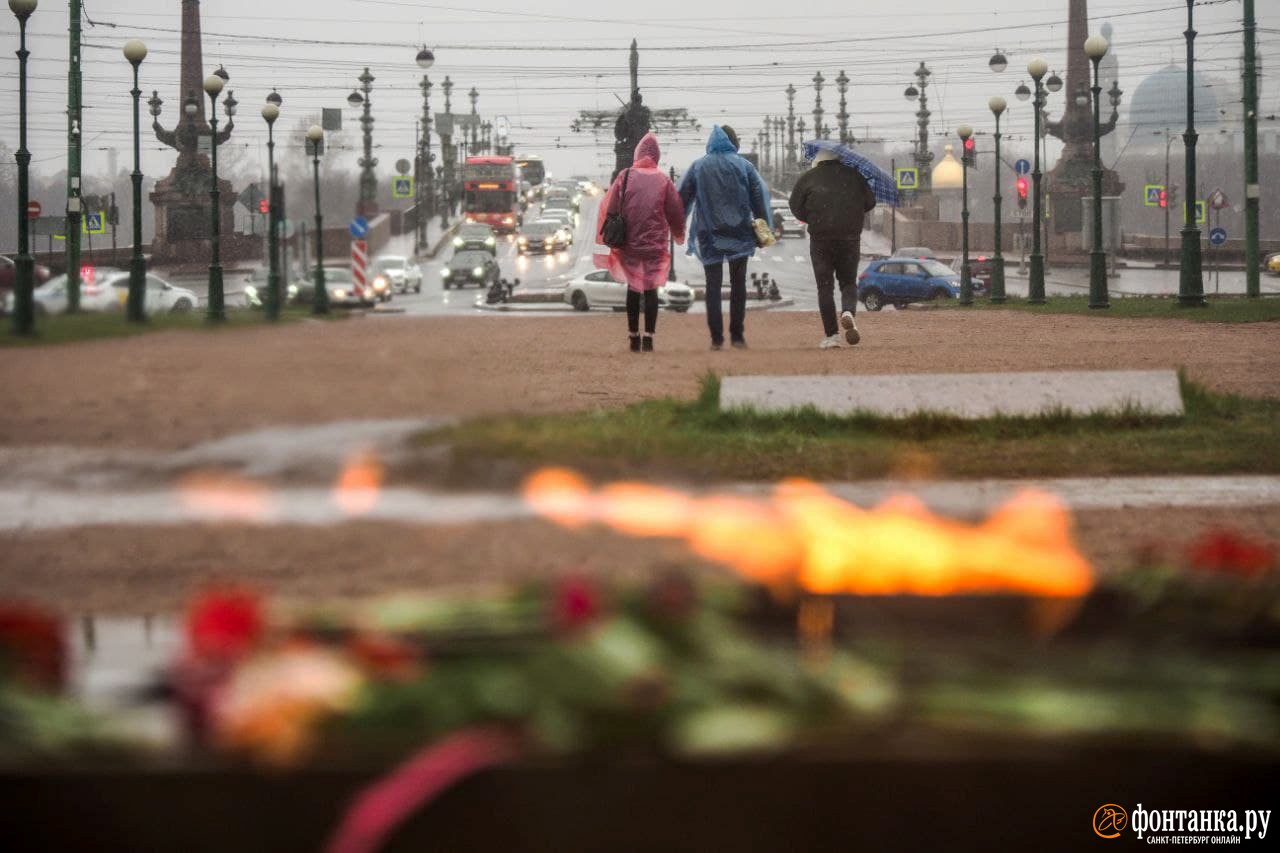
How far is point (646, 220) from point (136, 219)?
296 inches

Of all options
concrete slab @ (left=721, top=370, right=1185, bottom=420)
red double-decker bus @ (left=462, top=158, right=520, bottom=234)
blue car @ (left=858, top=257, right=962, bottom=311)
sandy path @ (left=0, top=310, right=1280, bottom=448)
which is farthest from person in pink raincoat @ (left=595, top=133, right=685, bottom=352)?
red double-decker bus @ (left=462, top=158, right=520, bottom=234)

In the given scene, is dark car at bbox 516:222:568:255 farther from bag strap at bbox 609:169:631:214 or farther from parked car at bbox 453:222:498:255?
bag strap at bbox 609:169:631:214

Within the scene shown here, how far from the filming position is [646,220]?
13312 mm

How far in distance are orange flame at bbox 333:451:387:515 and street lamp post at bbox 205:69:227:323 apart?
28.0 inches

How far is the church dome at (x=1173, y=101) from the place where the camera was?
106ft

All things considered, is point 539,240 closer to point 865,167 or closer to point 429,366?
point 865,167

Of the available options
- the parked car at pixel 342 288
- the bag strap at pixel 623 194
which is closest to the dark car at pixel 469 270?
the parked car at pixel 342 288

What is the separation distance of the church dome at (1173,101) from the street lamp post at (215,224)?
69.4 feet

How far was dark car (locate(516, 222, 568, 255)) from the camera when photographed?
76.7m

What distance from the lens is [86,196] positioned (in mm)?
5926

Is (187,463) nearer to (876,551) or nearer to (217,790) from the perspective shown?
(876,551)

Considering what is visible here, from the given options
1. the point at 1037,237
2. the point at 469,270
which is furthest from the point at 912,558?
the point at 469,270

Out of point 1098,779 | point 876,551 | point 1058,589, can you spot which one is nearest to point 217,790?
point 1098,779

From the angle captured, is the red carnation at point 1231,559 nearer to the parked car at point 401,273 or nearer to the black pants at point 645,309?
the black pants at point 645,309
